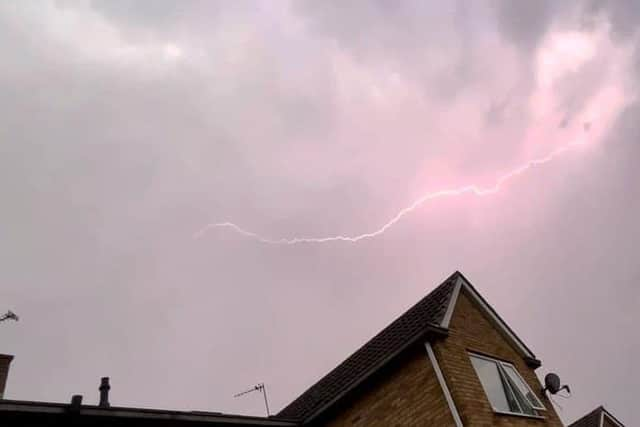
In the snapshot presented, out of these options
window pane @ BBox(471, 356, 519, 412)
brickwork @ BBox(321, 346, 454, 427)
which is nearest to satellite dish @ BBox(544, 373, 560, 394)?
window pane @ BBox(471, 356, 519, 412)

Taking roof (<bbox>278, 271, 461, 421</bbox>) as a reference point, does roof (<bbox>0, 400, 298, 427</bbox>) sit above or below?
below

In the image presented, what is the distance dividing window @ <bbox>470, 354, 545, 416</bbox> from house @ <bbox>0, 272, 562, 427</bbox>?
1.1 inches

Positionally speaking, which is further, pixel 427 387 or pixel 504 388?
pixel 504 388

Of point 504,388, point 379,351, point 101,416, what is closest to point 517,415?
point 504,388

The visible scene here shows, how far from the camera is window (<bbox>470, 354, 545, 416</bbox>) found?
1029 centimetres

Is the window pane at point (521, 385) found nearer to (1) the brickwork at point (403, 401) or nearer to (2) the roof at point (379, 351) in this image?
(2) the roof at point (379, 351)

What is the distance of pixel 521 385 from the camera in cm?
1146

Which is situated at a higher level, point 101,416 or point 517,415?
point 101,416

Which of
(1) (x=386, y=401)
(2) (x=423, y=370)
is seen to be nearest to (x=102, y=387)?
(1) (x=386, y=401)

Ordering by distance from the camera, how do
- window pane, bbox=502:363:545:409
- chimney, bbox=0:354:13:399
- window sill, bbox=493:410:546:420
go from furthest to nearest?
chimney, bbox=0:354:13:399 → window pane, bbox=502:363:545:409 → window sill, bbox=493:410:546:420

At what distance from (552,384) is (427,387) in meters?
4.46

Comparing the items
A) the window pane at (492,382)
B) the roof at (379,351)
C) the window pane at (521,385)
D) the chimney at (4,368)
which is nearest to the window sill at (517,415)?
the window pane at (492,382)

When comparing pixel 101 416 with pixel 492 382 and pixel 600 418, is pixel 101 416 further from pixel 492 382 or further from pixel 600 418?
pixel 600 418

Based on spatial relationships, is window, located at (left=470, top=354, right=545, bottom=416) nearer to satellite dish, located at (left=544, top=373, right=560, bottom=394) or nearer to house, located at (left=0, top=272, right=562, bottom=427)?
house, located at (left=0, top=272, right=562, bottom=427)
